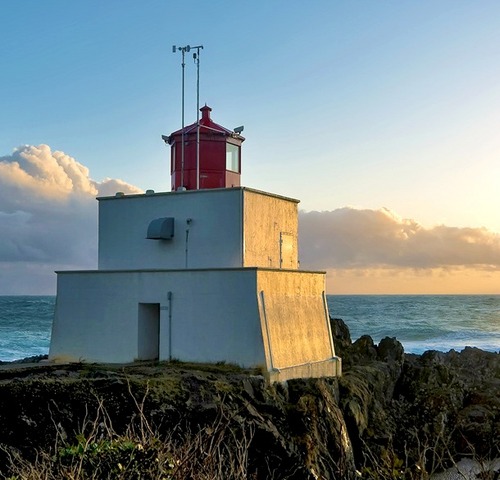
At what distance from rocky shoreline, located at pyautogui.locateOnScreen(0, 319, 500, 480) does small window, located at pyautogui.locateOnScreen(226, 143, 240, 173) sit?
436 cm

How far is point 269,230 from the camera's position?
48.2 ft

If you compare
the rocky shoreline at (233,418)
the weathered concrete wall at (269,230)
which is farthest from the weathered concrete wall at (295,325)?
the weathered concrete wall at (269,230)

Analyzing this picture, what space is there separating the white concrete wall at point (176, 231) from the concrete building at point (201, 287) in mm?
20

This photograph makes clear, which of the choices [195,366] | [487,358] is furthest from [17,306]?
[195,366]

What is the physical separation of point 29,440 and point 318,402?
4.77 metres

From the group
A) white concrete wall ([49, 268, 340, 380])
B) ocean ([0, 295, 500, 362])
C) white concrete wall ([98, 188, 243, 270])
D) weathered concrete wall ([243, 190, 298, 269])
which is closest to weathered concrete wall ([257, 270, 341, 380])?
white concrete wall ([49, 268, 340, 380])

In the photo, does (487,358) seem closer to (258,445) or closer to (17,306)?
(258,445)

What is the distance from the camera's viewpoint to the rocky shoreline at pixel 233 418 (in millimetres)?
6984

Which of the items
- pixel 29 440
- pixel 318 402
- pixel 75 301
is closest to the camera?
pixel 29 440

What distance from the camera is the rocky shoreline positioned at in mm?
6984

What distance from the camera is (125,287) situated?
46.4 feet

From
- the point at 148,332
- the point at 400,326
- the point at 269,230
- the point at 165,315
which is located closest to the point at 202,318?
the point at 165,315

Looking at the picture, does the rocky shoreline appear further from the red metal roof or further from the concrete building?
the red metal roof

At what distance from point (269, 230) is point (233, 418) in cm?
491
